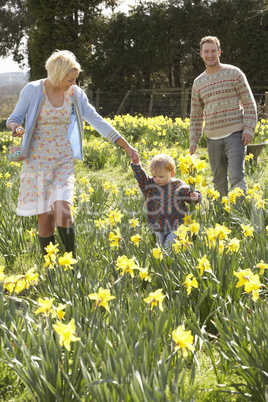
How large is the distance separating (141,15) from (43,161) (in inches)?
552

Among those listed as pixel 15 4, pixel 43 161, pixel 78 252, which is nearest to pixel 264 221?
pixel 78 252

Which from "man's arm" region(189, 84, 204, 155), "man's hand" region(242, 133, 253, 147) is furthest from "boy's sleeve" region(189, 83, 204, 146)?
"man's hand" region(242, 133, 253, 147)

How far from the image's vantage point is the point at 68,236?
2.82m

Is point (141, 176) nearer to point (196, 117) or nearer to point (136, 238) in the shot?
point (136, 238)

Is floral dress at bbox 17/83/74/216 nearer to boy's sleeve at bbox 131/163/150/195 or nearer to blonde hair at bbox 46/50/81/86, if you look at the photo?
blonde hair at bbox 46/50/81/86

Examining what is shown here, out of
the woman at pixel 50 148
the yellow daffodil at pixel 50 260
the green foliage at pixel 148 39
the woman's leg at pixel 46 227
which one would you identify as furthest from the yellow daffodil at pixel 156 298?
the green foliage at pixel 148 39

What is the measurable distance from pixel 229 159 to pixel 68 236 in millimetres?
1694

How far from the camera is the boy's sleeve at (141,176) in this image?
3130mm

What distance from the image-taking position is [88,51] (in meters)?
16.6

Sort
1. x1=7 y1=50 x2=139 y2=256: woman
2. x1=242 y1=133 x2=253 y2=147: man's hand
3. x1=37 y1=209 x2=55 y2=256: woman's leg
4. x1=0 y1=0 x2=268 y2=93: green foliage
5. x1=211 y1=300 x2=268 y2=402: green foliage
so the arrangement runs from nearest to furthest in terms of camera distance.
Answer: x1=211 y1=300 x2=268 y2=402: green foliage < x1=7 y1=50 x2=139 y2=256: woman < x1=37 y1=209 x2=55 y2=256: woman's leg < x1=242 y1=133 x2=253 y2=147: man's hand < x1=0 y1=0 x2=268 y2=93: green foliage

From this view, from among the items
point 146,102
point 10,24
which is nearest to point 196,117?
point 146,102

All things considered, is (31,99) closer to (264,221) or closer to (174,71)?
(264,221)

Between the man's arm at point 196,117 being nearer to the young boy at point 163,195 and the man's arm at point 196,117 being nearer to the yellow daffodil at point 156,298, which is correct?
the young boy at point 163,195

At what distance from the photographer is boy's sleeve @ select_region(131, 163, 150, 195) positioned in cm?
313
